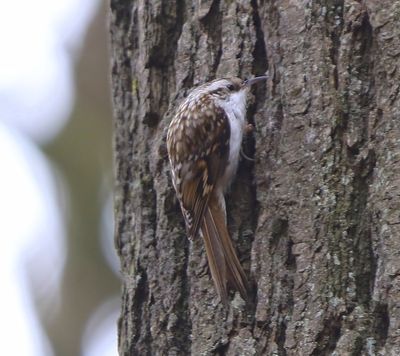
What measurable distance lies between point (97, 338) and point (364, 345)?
2.98 meters

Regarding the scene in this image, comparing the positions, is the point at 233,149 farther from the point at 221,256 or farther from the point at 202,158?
the point at 221,256

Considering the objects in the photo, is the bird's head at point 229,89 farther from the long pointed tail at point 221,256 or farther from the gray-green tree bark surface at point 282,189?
the long pointed tail at point 221,256

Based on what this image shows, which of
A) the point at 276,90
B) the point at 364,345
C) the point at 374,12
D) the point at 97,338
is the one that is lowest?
the point at 97,338

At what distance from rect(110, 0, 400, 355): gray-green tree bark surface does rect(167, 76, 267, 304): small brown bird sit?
0.04 m

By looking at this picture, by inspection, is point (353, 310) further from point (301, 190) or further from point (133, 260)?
point (133, 260)

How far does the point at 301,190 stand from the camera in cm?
234

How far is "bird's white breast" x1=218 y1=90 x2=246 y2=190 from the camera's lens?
2.68m

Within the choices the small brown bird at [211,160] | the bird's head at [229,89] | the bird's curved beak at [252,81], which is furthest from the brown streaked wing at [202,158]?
the bird's curved beak at [252,81]

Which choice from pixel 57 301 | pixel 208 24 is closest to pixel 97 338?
pixel 57 301

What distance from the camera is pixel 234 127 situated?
112 inches

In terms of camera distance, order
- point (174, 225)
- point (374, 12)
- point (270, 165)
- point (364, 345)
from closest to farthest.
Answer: point (364, 345), point (374, 12), point (270, 165), point (174, 225)

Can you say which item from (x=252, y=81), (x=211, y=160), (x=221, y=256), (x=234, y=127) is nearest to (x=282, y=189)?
(x=221, y=256)

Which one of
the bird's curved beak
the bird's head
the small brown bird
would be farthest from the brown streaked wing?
the bird's curved beak

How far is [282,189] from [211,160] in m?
0.59
